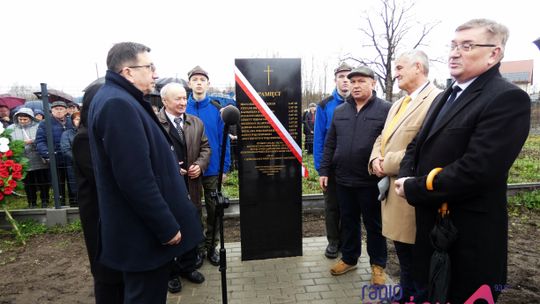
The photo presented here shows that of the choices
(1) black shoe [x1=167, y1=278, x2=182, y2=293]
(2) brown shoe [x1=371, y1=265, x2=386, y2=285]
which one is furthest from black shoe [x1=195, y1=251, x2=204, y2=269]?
(2) brown shoe [x1=371, y1=265, x2=386, y2=285]

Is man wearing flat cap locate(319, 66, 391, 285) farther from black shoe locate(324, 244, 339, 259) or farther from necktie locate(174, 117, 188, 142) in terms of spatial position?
necktie locate(174, 117, 188, 142)

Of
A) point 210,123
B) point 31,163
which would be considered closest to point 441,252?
point 210,123

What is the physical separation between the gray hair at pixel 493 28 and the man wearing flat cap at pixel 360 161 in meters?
1.41

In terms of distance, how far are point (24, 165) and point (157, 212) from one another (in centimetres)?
442

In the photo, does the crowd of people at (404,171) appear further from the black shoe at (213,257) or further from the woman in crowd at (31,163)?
the woman in crowd at (31,163)

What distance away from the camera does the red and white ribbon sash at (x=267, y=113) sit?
3.87 metres

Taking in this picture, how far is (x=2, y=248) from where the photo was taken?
194 inches

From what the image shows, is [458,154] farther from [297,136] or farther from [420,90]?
[297,136]

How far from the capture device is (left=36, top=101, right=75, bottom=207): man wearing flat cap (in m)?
5.71

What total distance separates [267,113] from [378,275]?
2.14 metres

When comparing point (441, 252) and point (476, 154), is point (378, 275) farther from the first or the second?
point (476, 154)

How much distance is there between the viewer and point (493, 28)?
6.46 ft

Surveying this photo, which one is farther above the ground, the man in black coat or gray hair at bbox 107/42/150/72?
gray hair at bbox 107/42/150/72

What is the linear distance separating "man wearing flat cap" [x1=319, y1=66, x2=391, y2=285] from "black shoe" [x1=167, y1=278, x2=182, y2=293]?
1.66m
